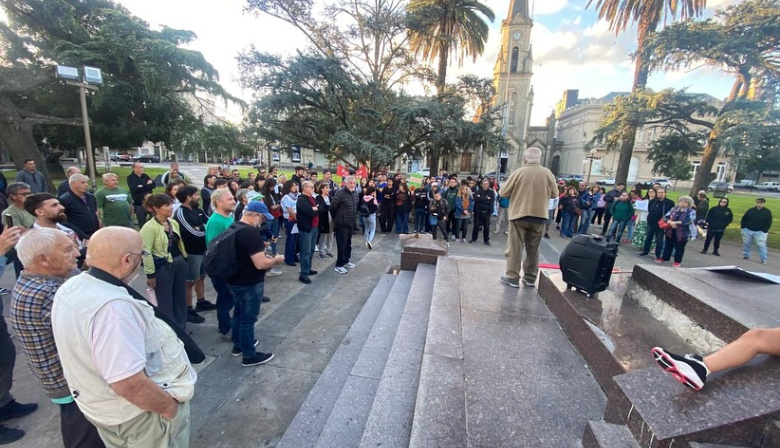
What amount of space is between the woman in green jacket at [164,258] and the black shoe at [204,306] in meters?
0.90

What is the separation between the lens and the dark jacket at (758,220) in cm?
835

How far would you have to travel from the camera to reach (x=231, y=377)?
131 inches

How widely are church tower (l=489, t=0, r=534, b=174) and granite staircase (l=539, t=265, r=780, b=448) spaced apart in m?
41.4

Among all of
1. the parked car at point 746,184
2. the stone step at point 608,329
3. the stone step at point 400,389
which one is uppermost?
the parked car at point 746,184

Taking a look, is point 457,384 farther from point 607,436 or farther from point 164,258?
point 164,258

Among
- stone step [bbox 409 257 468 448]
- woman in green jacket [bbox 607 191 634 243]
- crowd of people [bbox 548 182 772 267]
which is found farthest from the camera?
woman in green jacket [bbox 607 191 634 243]

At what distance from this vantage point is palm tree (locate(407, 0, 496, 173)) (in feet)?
50.5

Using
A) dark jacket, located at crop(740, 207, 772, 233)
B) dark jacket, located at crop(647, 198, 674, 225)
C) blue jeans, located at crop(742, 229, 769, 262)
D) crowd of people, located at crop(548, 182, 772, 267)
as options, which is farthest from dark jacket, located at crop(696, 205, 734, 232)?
dark jacket, located at crop(647, 198, 674, 225)

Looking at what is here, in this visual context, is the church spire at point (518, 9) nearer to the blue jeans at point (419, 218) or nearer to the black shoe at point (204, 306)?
the blue jeans at point (419, 218)

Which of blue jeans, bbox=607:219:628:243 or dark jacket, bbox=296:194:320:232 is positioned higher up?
dark jacket, bbox=296:194:320:232

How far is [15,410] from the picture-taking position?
2689 mm

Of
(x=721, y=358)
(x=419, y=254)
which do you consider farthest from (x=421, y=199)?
(x=721, y=358)

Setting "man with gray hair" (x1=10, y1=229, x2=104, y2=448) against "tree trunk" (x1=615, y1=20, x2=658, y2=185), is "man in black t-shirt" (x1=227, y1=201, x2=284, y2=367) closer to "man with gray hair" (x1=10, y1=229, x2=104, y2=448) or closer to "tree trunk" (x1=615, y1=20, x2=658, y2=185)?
"man with gray hair" (x1=10, y1=229, x2=104, y2=448)

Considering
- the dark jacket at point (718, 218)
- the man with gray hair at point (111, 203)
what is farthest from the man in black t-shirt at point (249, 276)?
the dark jacket at point (718, 218)
